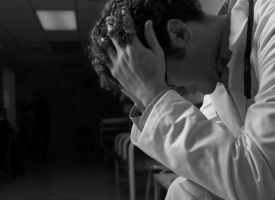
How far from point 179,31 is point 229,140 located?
0.32 metres

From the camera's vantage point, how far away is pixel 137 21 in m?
0.79

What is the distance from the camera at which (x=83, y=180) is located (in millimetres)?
4996

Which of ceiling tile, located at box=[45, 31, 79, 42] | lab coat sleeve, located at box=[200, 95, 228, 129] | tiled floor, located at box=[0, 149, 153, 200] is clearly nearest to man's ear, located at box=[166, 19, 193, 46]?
lab coat sleeve, located at box=[200, 95, 228, 129]

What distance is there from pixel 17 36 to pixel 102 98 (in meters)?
6.74

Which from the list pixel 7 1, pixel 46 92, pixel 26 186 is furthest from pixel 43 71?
pixel 26 186

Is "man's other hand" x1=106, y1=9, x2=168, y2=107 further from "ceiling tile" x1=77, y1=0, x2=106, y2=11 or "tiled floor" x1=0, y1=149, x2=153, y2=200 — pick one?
"ceiling tile" x1=77, y1=0, x2=106, y2=11

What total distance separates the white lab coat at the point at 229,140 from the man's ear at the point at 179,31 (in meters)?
0.12

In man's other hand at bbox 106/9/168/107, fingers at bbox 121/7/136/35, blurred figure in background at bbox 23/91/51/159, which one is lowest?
blurred figure in background at bbox 23/91/51/159

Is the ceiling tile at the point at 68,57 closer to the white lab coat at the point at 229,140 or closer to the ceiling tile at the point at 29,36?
the ceiling tile at the point at 29,36

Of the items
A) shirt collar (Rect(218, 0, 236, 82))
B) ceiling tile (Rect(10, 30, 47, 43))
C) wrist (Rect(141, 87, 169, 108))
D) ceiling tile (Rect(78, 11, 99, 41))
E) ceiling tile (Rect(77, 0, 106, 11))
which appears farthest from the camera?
ceiling tile (Rect(10, 30, 47, 43))

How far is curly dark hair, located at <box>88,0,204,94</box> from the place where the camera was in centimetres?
77

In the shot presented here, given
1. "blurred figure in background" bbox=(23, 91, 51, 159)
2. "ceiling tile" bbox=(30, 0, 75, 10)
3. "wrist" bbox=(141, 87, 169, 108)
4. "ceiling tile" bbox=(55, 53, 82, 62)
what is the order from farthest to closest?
"blurred figure in background" bbox=(23, 91, 51, 159) < "ceiling tile" bbox=(55, 53, 82, 62) < "ceiling tile" bbox=(30, 0, 75, 10) < "wrist" bbox=(141, 87, 169, 108)

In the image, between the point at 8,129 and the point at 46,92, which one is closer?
the point at 8,129

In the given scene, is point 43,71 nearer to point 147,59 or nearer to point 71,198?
point 71,198
